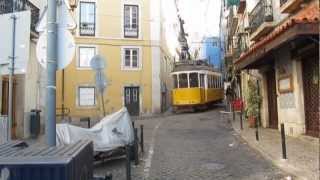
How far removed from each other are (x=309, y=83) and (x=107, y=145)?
7.12 meters

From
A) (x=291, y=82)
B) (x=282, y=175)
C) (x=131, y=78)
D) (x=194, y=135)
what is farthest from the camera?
(x=131, y=78)

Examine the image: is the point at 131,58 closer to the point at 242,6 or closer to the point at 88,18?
the point at 88,18

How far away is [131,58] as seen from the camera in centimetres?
3650

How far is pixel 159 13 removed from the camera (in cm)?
3753

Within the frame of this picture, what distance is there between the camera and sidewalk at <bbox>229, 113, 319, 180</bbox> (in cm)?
956

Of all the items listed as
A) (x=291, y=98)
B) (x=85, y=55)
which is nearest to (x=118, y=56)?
(x=85, y=55)

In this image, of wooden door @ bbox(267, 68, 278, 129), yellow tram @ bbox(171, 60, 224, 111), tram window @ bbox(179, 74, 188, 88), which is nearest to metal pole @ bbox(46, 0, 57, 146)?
wooden door @ bbox(267, 68, 278, 129)

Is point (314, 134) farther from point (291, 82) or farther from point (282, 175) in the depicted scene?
point (282, 175)

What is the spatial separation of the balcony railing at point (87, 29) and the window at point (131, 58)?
280 cm

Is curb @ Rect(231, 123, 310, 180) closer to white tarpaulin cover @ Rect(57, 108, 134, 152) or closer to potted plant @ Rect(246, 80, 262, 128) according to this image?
white tarpaulin cover @ Rect(57, 108, 134, 152)

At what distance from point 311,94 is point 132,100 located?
2215 cm

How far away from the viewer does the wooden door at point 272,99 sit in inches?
771

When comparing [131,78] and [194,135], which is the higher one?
[131,78]

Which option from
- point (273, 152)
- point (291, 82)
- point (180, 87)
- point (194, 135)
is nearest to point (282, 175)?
point (273, 152)
